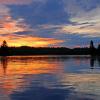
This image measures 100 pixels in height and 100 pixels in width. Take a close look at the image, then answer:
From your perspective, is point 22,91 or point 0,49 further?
point 0,49

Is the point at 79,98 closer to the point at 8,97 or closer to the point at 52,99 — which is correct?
the point at 52,99

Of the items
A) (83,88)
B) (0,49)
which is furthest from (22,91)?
(0,49)

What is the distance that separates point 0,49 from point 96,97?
5909 inches

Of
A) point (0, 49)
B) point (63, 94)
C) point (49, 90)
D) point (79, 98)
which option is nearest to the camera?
point (79, 98)

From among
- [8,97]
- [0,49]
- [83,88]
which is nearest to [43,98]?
[8,97]

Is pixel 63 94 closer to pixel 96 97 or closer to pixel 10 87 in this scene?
pixel 96 97

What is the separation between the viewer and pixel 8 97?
51.7ft

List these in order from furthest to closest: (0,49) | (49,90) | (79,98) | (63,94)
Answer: (0,49) < (49,90) < (63,94) < (79,98)

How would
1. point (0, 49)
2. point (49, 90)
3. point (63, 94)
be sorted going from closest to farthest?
point (63, 94) < point (49, 90) < point (0, 49)

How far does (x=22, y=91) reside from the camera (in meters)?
17.8

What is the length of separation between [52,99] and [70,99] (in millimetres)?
780

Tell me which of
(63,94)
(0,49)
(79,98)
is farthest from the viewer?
(0,49)

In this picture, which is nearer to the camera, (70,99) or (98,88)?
(70,99)

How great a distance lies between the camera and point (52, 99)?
15445mm
